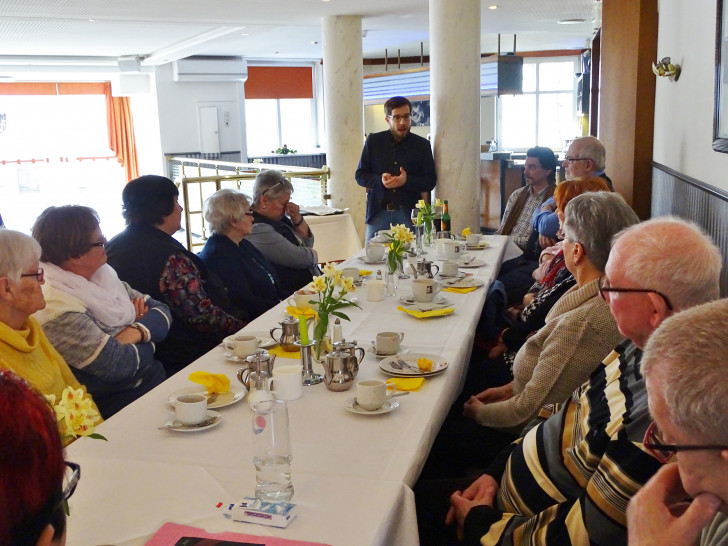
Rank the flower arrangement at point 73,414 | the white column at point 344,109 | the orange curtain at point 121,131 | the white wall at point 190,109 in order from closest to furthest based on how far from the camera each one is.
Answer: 1. the flower arrangement at point 73,414
2. the white column at point 344,109
3. the white wall at point 190,109
4. the orange curtain at point 121,131

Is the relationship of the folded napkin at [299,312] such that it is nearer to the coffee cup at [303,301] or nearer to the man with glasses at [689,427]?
the coffee cup at [303,301]

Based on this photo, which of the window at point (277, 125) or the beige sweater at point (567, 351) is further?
the window at point (277, 125)

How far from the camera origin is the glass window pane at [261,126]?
17.0m

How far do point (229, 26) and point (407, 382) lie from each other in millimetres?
8814

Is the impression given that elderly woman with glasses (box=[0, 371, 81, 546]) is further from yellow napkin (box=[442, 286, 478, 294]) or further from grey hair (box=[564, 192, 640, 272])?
yellow napkin (box=[442, 286, 478, 294])

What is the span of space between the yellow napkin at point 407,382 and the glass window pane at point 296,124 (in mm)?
15536

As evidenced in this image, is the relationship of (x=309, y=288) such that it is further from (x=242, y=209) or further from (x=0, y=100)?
(x=0, y=100)

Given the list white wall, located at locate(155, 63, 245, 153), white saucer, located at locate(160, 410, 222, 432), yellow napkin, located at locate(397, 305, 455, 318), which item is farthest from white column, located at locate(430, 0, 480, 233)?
white wall, located at locate(155, 63, 245, 153)

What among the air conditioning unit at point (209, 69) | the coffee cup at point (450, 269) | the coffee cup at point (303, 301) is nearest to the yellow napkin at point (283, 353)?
the coffee cup at point (303, 301)

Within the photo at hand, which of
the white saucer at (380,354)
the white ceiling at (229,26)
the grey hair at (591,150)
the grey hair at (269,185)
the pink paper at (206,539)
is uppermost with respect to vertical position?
the white ceiling at (229,26)

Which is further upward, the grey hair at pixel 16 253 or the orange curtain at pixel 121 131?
the orange curtain at pixel 121 131

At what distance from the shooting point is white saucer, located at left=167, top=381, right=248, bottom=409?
6.66ft

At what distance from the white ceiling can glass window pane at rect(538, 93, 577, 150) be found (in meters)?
1.54

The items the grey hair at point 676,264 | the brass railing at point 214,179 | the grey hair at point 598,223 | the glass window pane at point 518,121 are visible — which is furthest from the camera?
the glass window pane at point 518,121
